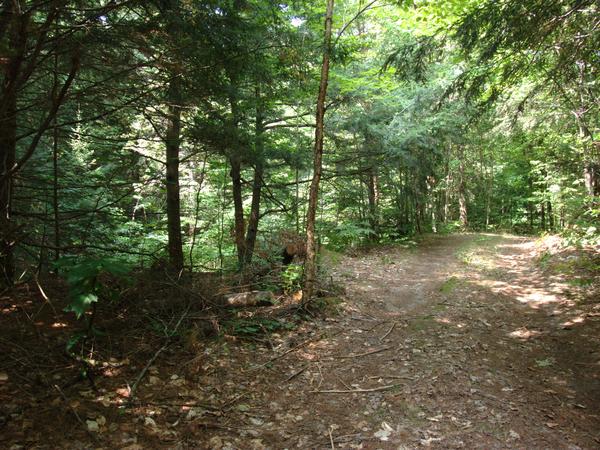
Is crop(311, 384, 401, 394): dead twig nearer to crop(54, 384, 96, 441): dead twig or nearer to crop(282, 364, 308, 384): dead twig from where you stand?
crop(282, 364, 308, 384): dead twig

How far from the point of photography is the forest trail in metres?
→ 3.89

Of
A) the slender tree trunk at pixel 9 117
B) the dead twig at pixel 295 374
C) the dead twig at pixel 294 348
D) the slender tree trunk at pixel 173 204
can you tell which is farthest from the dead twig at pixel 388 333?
the slender tree trunk at pixel 9 117

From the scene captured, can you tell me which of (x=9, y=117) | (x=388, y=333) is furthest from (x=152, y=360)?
(x=388, y=333)

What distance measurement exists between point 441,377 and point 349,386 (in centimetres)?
130

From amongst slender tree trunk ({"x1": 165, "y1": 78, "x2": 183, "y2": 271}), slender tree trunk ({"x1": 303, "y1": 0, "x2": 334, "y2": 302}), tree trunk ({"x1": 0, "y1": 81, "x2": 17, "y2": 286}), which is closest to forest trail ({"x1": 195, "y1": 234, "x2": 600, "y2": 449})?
slender tree trunk ({"x1": 303, "y1": 0, "x2": 334, "y2": 302})

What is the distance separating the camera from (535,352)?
5.69m

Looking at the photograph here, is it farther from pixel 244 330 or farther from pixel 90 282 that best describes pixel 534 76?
pixel 90 282

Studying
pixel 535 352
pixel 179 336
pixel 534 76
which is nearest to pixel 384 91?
pixel 534 76

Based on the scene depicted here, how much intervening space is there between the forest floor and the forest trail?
2 centimetres

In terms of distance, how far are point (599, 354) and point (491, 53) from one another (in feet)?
17.8

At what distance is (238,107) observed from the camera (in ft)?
26.3

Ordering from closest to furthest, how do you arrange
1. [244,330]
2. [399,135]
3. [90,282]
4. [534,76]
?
[90,282]
[244,330]
[534,76]
[399,135]

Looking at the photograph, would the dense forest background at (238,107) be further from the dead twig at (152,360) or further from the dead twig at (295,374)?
the dead twig at (295,374)

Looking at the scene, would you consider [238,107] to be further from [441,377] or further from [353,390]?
[441,377]
